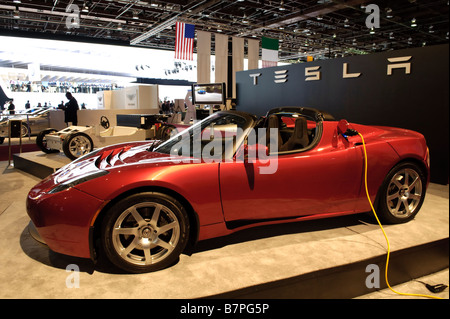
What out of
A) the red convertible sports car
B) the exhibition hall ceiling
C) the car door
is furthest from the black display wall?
the exhibition hall ceiling

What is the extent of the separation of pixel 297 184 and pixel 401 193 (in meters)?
1.27

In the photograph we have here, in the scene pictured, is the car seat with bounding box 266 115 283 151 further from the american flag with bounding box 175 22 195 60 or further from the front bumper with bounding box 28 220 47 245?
the american flag with bounding box 175 22 195 60

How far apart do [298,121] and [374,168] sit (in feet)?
2.60

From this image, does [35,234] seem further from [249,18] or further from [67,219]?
[249,18]

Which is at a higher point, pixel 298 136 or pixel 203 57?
pixel 203 57

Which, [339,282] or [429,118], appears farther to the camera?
[429,118]

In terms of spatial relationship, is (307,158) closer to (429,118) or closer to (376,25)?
(429,118)

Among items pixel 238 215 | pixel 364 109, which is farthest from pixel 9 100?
pixel 238 215

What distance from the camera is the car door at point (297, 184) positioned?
2.42 meters

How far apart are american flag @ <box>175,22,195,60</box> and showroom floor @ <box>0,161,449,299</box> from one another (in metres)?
11.3

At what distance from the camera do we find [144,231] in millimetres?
2207

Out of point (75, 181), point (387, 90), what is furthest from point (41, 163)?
point (387, 90)

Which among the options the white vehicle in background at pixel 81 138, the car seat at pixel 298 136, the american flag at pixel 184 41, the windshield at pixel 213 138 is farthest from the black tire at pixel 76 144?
the american flag at pixel 184 41

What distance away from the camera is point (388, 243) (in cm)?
266
